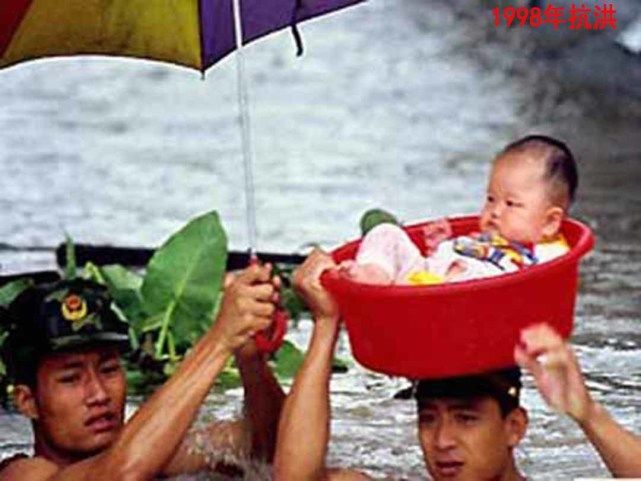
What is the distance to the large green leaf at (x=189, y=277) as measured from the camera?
6.06 metres

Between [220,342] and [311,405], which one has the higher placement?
[220,342]

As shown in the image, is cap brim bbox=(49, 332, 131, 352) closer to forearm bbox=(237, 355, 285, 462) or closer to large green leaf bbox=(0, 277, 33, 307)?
forearm bbox=(237, 355, 285, 462)

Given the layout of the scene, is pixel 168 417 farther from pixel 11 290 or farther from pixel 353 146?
pixel 353 146

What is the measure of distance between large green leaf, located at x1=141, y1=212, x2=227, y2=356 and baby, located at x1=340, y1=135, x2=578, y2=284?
1.95 m

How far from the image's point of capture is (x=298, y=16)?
4.98 metres

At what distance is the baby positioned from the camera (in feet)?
12.9

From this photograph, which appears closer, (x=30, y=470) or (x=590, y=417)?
(x=590, y=417)

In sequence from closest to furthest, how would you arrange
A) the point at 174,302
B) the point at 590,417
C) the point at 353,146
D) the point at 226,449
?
the point at 590,417, the point at 226,449, the point at 174,302, the point at 353,146

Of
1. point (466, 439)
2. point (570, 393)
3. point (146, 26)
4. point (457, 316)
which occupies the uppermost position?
point (146, 26)

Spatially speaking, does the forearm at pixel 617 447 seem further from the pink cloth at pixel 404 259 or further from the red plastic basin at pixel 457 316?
the pink cloth at pixel 404 259

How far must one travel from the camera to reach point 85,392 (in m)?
4.40

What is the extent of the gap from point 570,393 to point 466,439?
47 centimetres

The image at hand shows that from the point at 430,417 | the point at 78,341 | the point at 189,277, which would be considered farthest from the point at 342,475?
the point at 189,277

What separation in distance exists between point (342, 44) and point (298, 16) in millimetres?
6599
